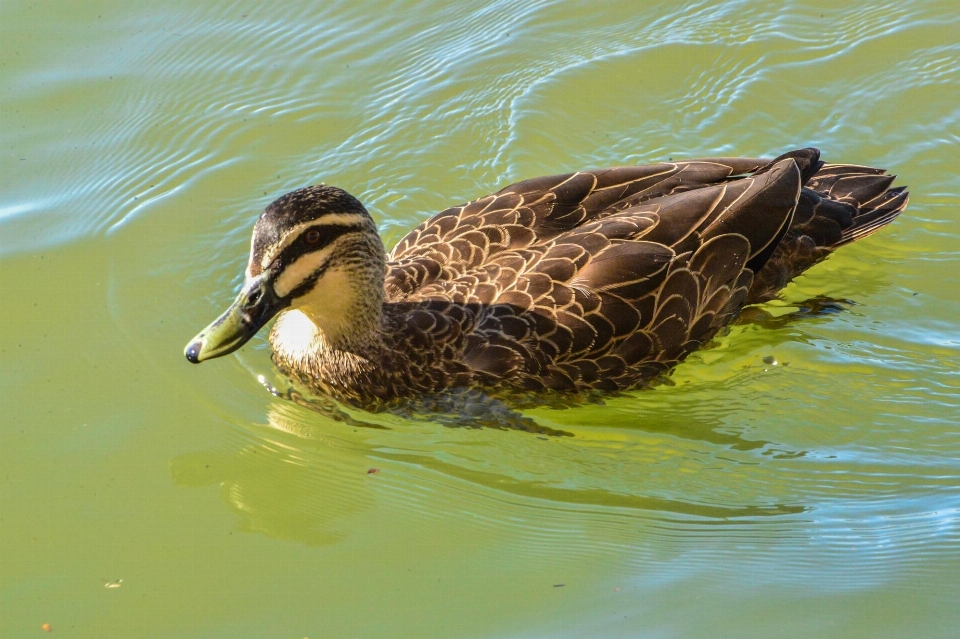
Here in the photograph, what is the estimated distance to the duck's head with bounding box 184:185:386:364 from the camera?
618 cm

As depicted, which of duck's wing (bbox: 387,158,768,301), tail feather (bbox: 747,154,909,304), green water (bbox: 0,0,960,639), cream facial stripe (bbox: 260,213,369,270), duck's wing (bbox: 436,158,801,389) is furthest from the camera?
tail feather (bbox: 747,154,909,304)

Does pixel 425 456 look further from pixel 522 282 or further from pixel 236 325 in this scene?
pixel 236 325

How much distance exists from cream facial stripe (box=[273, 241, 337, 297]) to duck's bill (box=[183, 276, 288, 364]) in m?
0.07

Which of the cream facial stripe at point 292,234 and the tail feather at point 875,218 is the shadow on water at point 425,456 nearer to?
the cream facial stripe at point 292,234

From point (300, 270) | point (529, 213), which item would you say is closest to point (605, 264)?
point (529, 213)

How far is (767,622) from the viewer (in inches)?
212

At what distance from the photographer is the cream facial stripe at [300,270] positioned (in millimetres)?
6242

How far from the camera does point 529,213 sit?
705cm

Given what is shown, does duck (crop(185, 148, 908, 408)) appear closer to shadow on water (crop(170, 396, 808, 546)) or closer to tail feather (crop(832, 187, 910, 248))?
shadow on water (crop(170, 396, 808, 546))

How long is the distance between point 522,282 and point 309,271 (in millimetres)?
1270

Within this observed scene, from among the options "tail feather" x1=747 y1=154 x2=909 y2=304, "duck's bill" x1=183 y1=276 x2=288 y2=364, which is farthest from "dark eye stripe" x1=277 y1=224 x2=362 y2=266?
"tail feather" x1=747 y1=154 x2=909 y2=304

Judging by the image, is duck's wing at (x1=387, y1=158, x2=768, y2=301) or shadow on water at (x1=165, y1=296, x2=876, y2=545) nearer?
shadow on water at (x1=165, y1=296, x2=876, y2=545)

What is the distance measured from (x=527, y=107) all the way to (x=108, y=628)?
5.55 metres

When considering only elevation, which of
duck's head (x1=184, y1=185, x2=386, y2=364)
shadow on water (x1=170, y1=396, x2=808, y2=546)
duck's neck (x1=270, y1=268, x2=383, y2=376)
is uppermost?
duck's head (x1=184, y1=185, x2=386, y2=364)
